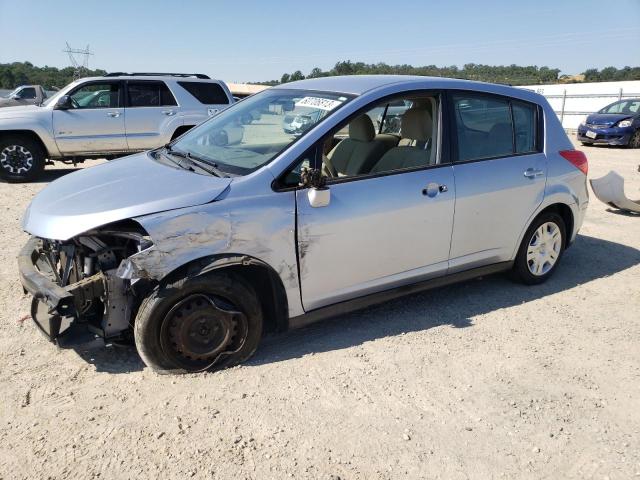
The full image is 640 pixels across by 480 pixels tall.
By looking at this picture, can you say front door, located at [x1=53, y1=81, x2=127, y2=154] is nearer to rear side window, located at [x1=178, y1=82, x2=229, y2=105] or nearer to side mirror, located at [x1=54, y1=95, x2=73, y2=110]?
side mirror, located at [x1=54, y1=95, x2=73, y2=110]

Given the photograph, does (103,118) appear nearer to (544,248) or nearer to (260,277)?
(260,277)

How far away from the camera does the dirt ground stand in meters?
2.55

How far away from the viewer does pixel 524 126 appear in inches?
176

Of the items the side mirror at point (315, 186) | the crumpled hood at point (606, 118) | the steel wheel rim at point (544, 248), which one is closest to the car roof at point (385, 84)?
the side mirror at point (315, 186)

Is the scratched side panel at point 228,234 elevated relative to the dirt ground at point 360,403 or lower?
elevated

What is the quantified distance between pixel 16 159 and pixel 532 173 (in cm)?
903

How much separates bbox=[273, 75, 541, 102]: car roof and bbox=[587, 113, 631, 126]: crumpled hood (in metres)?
14.1

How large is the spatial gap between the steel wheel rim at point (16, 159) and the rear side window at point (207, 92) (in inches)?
124

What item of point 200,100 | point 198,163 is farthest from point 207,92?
point 198,163

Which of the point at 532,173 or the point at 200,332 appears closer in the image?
the point at 200,332

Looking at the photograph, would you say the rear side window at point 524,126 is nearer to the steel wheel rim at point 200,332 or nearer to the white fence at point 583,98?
the steel wheel rim at point 200,332

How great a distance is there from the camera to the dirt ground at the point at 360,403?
8.36ft

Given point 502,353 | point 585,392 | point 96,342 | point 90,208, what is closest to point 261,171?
point 90,208

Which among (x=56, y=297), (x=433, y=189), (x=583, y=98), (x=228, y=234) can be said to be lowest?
(x=56, y=297)
